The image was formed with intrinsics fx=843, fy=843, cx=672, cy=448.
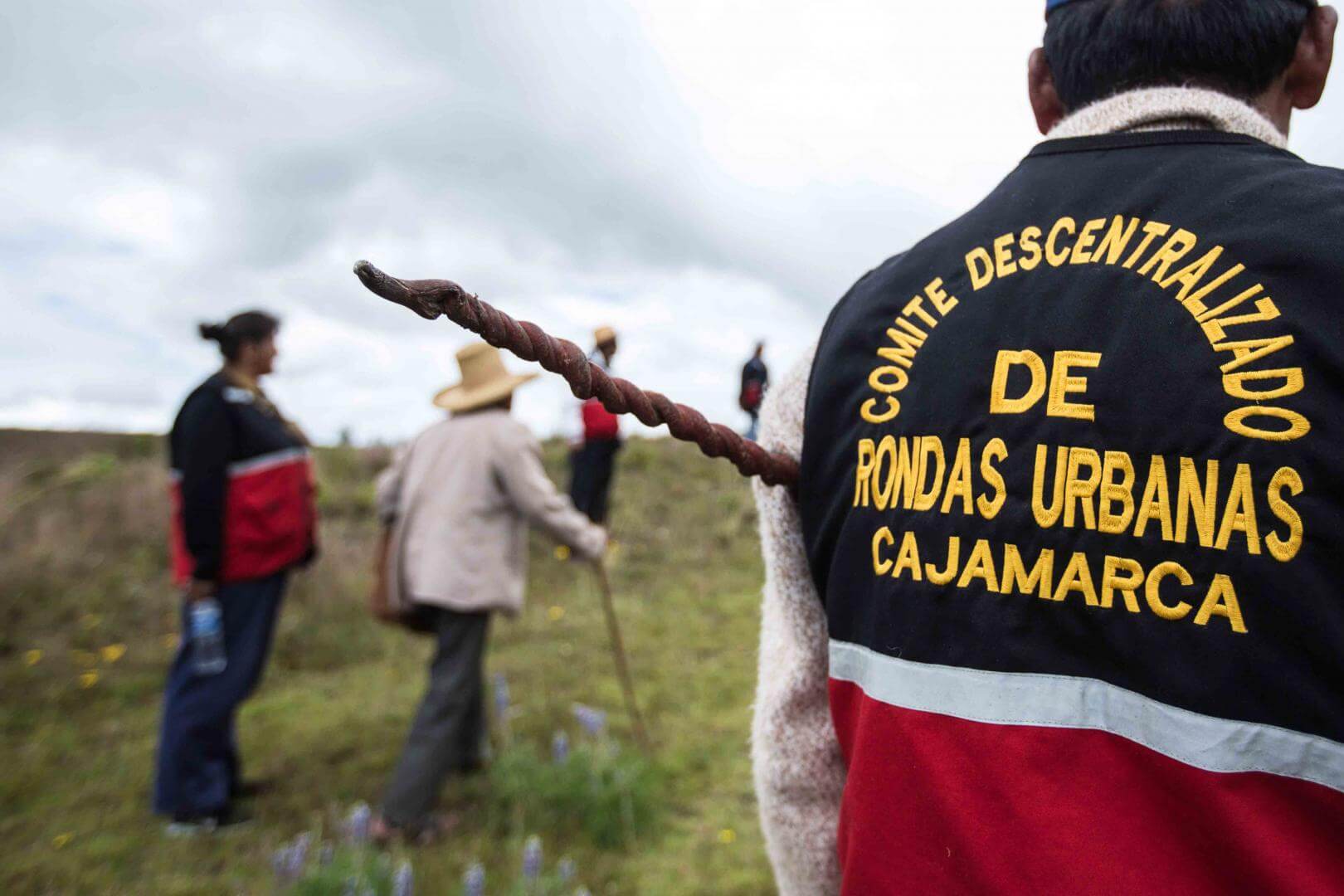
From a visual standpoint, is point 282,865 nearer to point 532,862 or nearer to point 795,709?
point 532,862

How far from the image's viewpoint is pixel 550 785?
383 cm

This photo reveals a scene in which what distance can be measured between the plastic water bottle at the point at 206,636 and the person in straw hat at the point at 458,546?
2.23ft

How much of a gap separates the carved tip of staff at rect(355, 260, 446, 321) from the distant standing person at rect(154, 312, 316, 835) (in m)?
3.42

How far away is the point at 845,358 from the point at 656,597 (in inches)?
262

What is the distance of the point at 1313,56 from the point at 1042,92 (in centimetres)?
35

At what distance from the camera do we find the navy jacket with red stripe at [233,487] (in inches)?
147

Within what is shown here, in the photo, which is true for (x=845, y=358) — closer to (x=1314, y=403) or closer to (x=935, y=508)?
(x=935, y=508)

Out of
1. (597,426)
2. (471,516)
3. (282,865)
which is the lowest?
(282,865)

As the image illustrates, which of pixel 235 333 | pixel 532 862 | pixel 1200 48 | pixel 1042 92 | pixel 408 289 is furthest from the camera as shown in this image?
pixel 235 333

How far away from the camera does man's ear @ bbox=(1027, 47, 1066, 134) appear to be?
1333 millimetres

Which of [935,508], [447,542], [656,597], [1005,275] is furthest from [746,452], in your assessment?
[656,597]

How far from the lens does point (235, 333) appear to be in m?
Result: 3.99

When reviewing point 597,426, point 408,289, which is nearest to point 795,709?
point 408,289

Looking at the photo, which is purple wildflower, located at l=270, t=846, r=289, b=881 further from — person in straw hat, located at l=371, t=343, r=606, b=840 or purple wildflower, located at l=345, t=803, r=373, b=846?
person in straw hat, located at l=371, t=343, r=606, b=840
